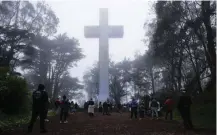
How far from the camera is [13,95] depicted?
1666 cm

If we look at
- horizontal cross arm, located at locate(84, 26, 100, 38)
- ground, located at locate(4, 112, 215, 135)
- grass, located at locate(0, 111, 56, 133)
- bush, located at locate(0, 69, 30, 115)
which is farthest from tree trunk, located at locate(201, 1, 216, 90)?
horizontal cross arm, located at locate(84, 26, 100, 38)

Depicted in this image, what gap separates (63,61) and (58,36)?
339 cm

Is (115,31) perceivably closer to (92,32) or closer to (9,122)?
(92,32)

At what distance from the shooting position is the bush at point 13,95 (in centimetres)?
1532

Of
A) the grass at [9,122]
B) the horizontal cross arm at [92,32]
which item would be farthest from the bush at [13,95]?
the horizontal cross arm at [92,32]

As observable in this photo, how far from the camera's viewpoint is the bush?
15320 millimetres

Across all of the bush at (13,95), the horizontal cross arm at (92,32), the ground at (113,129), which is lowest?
the ground at (113,129)

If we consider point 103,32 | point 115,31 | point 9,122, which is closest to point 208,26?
point 115,31

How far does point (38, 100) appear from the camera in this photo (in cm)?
955

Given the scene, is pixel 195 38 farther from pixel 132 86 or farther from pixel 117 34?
pixel 132 86

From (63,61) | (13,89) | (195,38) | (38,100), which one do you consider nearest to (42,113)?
(38,100)

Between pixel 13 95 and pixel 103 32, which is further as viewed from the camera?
pixel 103 32

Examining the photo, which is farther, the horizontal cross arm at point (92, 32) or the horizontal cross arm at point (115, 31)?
the horizontal cross arm at point (115, 31)

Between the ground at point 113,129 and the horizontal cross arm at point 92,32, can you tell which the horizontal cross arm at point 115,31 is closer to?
the horizontal cross arm at point 92,32
